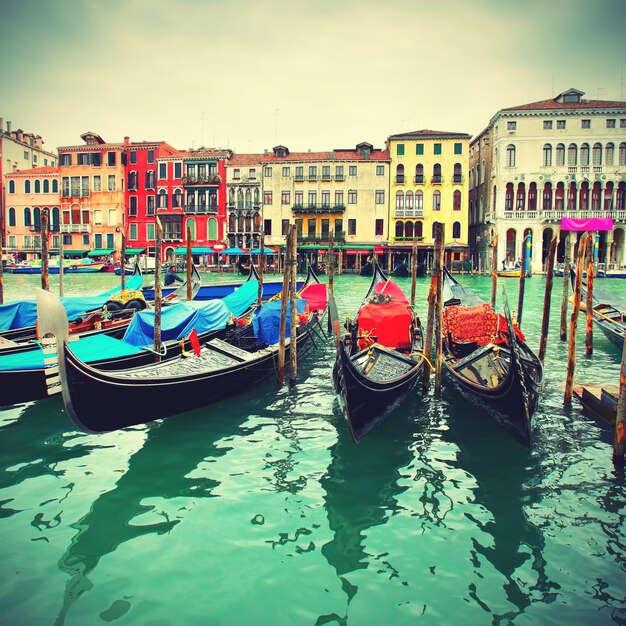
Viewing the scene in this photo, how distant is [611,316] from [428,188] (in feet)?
74.1

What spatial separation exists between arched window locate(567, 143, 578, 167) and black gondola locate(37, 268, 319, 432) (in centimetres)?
2784

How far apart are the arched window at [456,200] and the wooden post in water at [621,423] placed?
28670 mm

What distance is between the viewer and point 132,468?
181 inches

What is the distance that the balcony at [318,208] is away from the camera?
32.5 meters

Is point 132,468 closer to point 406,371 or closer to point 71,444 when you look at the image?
point 71,444

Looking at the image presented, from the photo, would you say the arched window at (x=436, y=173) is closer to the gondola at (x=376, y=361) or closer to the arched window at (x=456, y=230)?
the arched window at (x=456, y=230)

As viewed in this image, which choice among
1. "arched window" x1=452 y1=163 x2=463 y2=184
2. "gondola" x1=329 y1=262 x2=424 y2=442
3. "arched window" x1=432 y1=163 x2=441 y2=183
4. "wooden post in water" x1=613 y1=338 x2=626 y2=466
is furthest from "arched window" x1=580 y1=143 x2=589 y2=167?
"wooden post in water" x1=613 y1=338 x2=626 y2=466

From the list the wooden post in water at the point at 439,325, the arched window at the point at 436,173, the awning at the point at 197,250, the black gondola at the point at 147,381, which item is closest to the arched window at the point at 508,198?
the arched window at the point at 436,173

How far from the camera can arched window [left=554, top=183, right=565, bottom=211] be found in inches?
1189

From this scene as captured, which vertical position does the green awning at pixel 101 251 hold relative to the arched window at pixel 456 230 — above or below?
below

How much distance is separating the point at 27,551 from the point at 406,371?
3.96 meters

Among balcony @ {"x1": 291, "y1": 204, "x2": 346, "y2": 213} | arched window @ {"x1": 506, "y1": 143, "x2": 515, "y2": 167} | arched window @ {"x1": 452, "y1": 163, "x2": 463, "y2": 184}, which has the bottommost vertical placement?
balcony @ {"x1": 291, "y1": 204, "x2": 346, "y2": 213}

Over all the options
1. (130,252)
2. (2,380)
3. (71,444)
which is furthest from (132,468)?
(130,252)

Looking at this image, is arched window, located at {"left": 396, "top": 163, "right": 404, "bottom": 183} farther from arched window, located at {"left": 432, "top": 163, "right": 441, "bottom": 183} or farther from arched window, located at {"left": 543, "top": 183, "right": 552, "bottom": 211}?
arched window, located at {"left": 543, "top": 183, "right": 552, "bottom": 211}
